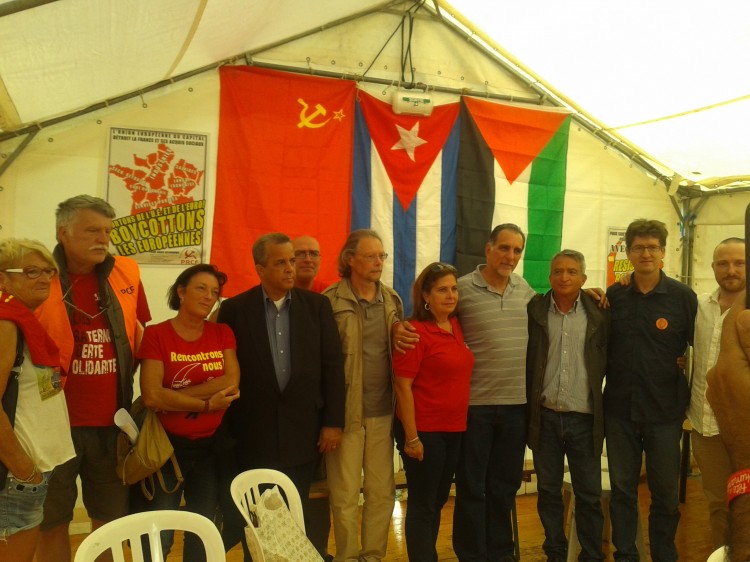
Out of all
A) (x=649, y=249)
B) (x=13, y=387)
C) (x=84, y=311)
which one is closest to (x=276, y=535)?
(x=13, y=387)

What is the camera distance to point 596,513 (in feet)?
8.98

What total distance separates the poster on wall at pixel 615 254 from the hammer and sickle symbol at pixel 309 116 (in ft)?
7.87

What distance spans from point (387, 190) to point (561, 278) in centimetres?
152

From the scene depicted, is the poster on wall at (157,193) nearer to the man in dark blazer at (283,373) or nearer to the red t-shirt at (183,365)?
the man in dark blazer at (283,373)

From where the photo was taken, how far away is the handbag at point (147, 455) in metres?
2.09

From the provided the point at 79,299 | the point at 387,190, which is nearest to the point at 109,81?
the point at 79,299

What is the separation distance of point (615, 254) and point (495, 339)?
2.35m

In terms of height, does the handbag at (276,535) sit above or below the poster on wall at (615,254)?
below

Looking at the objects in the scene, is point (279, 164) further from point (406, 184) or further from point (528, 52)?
point (528, 52)

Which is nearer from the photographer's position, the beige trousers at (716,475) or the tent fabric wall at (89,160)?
the beige trousers at (716,475)

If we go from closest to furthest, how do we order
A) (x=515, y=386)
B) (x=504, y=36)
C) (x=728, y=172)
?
(x=515, y=386)
(x=504, y=36)
(x=728, y=172)

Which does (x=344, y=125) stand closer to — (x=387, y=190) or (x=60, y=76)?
(x=387, y=190)

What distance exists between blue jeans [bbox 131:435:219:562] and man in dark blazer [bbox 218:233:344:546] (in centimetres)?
13

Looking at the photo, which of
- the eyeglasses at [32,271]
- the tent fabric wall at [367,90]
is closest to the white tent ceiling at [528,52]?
the tent fabric wall at [367,90]
